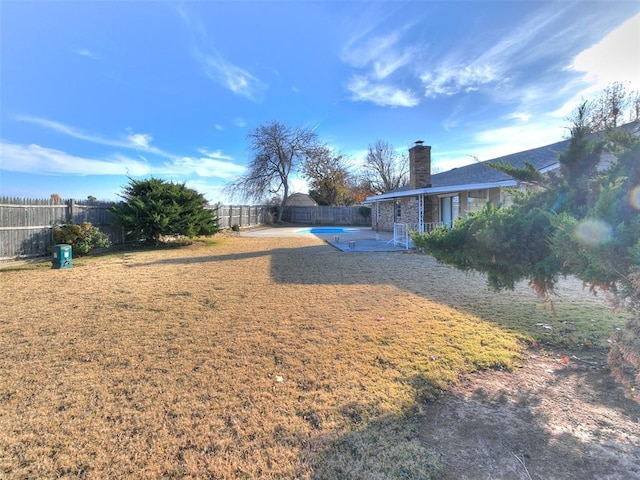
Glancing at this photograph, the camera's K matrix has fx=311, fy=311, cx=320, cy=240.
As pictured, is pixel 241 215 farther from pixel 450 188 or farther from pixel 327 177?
pixel 450 188

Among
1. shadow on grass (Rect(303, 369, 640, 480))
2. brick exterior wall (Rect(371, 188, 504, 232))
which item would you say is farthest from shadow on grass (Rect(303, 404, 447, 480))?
brick exterior wall (Rect(371, 188, 504, 232))

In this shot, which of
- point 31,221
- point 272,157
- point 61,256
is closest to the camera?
point 61,256

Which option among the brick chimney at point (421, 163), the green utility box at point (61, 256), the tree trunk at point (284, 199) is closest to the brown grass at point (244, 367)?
the green utility box at point (61, 256)

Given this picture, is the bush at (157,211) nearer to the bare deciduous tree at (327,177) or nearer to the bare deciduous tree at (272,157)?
the bare deciduous tree at (272,157)

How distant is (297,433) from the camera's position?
7.09 feet

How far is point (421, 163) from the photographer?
47.9 ft

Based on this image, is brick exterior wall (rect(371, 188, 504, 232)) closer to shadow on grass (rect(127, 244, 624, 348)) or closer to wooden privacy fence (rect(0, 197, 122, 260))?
shadow on grass (rect(127, 244, 624, 348))

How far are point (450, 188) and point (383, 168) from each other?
29127 mm

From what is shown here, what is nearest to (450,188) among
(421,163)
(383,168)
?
(421,163)

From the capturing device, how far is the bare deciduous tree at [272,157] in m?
30.6

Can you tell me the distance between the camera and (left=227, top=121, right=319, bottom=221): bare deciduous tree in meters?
30.6

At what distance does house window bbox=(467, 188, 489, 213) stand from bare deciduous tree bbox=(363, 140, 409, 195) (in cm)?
2779

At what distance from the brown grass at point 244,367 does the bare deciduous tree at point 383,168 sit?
34.2m

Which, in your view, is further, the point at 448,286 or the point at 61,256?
the point at 61,256
